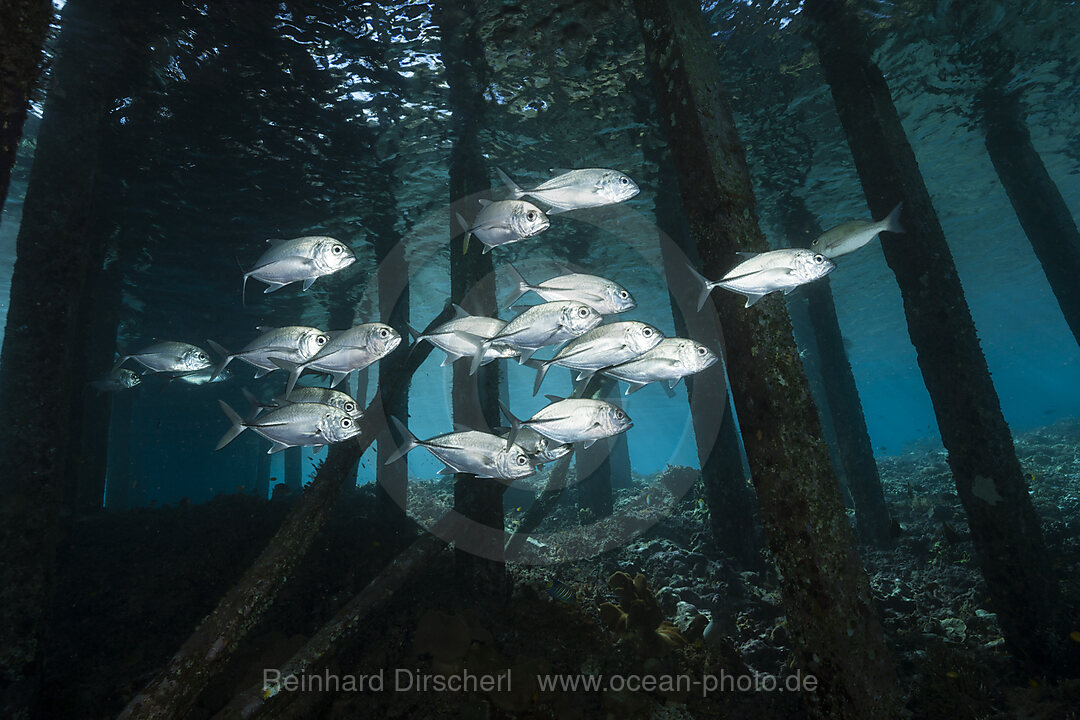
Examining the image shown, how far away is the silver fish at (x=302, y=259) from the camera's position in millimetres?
4797

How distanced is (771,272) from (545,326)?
6.17ft

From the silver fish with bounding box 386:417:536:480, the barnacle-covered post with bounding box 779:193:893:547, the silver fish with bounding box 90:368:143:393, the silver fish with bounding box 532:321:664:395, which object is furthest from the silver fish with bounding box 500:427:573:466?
the barnacle-covered post with bounding box 779:193:893:547

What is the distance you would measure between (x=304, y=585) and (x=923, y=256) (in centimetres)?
988

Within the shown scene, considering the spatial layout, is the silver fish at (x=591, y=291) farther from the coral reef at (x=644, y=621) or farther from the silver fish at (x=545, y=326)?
the coral reef at (x=644, y=621)

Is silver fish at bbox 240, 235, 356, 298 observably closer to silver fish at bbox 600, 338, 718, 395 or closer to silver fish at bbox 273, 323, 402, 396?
silver fish at bbox 273, 323, 402, 396

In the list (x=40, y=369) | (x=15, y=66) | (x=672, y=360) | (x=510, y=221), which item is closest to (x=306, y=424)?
(x=510, y=221)

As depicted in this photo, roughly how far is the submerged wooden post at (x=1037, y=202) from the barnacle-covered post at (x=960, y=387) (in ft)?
18.9

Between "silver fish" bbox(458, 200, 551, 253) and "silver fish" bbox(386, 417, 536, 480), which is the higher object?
"silver fish" bbox(458, 200, 551, 253)

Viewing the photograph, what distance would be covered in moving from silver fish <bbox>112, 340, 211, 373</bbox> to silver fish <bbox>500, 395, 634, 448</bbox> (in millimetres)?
5688

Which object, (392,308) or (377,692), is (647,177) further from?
(377,692)

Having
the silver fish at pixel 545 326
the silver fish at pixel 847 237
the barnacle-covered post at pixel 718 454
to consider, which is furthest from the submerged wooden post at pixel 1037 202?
the silver fish at pixel 545 326

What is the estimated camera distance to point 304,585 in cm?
686

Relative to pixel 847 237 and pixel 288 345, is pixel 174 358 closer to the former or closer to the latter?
pixel 288 345

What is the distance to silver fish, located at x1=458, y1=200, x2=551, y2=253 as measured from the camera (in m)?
4.48
